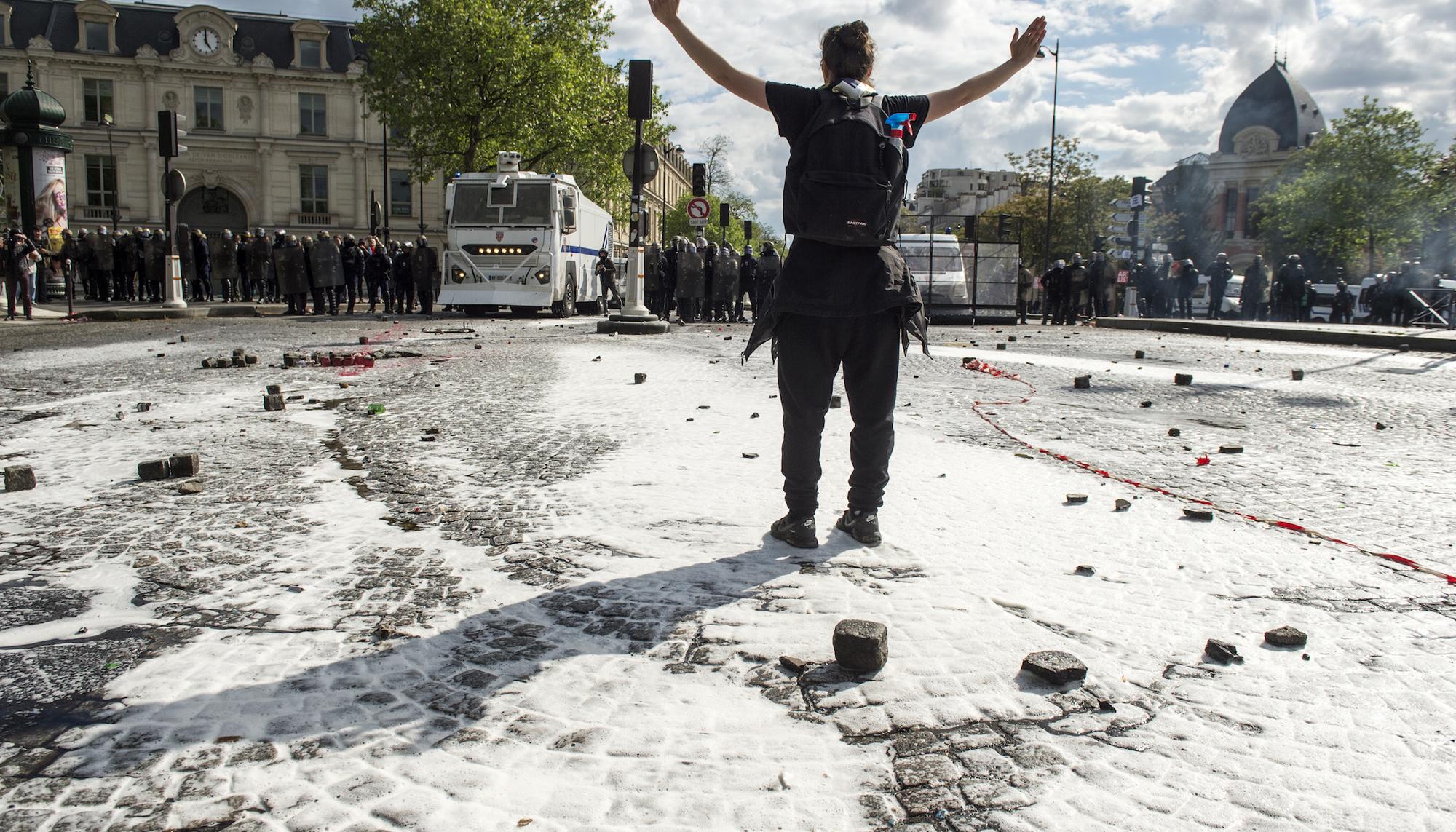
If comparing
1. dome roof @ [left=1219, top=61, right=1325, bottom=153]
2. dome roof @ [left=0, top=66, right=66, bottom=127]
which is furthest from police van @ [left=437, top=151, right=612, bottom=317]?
dome roof @ [left=1219, top=61, right=1325, bottom=153]

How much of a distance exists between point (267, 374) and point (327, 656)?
699 cm

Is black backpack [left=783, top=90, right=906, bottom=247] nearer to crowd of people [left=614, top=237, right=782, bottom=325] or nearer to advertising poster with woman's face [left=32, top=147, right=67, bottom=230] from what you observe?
crowd of people [left=614, top=237, right=782, bottom=325]

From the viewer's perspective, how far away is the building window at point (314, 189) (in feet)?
197

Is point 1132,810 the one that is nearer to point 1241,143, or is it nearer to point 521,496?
point 521,496

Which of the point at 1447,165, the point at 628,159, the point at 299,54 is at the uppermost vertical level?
the point at 299,54

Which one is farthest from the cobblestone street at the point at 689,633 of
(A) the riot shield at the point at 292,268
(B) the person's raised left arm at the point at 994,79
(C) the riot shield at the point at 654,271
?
(C) the riot shield at the point at 654,271

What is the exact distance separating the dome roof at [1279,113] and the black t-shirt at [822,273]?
11795cm

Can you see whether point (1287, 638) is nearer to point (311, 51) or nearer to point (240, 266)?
point (240, 266)

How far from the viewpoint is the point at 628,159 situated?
16781mm

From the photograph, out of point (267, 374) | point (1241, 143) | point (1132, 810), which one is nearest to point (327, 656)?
point (1132, 810)

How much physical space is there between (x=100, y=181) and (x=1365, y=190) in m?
68.9

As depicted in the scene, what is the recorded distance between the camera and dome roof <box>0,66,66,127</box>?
23219 mm

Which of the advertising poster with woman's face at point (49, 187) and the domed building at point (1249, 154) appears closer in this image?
the advertising poster with woman's face at point (49, 187)

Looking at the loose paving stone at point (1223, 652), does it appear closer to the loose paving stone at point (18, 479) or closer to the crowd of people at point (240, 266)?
the loose paving stone at point (18, 479)
